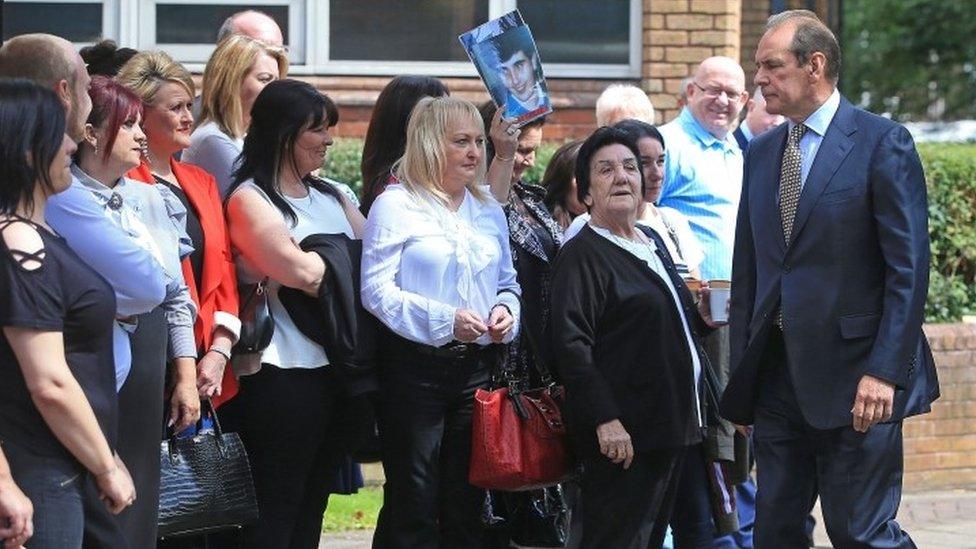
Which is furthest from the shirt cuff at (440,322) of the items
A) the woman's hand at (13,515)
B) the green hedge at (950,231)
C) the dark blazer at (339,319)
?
the green hedge at (950,231)

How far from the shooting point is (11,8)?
11047mm

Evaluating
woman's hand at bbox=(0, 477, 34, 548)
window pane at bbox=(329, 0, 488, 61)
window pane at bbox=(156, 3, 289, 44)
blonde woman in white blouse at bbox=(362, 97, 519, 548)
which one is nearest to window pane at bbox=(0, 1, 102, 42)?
window pane at bbox=(156, 3, 289, 44)

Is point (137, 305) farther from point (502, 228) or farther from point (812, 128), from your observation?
point (812, 128)

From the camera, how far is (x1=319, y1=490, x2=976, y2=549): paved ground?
8.59 meters

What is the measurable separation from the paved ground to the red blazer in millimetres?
2532

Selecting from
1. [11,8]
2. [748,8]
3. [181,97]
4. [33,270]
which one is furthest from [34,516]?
[748,8]

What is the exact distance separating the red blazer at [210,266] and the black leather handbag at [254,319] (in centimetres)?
7

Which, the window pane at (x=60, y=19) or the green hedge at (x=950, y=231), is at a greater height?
the window pane at (x=60, y=19)

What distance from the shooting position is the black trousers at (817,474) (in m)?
5.85

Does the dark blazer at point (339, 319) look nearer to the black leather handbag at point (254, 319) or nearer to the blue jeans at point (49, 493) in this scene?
the black leather handbag at point (254, 319)

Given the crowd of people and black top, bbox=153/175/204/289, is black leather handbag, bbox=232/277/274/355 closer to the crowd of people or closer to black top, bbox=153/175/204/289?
the crowd of people

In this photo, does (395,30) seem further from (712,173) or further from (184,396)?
(184,396)

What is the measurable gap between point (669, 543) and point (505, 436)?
237 centimetres

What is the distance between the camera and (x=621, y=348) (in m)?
6.43
